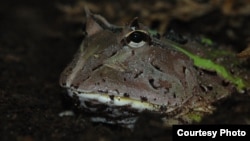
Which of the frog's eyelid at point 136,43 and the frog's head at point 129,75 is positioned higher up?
the frog's eyelid at point 136,43

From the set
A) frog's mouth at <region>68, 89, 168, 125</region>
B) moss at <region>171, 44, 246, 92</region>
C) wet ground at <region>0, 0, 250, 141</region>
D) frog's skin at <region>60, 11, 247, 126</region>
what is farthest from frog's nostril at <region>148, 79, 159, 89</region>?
moss at <region>171, 44, 246, 92</region>

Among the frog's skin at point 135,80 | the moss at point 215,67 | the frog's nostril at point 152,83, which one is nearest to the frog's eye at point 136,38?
the frog's skin at point 135,80

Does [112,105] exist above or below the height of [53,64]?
below

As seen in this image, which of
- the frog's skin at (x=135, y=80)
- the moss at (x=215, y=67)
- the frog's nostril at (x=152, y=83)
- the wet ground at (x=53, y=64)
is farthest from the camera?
the moss at (x=215, y=67)

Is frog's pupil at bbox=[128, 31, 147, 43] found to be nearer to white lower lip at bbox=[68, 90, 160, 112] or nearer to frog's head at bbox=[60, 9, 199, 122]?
frog's head at bbox=[60, 9, 199, 122]

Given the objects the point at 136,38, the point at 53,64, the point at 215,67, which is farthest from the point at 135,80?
the point at 53,64

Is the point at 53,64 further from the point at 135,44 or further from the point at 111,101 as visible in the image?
the point at 111,101

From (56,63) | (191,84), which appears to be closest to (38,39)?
(56,63)

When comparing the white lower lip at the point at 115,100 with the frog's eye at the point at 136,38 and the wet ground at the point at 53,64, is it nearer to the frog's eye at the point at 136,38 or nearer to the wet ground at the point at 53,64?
the wet ground at the point at 53,64
